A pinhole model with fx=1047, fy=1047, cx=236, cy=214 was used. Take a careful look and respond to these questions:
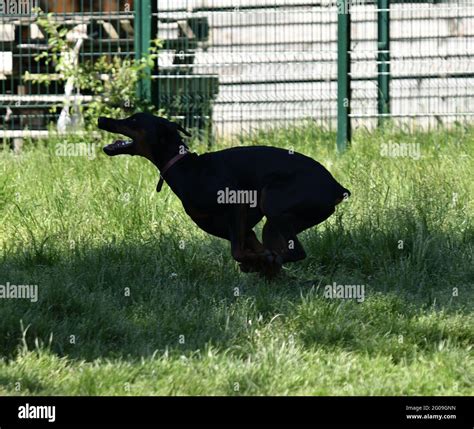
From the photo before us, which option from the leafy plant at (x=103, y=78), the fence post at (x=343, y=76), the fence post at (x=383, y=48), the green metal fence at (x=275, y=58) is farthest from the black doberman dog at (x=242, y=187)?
the fence post at (x=383, y=48)

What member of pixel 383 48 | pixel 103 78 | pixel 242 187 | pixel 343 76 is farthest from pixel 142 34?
pixel 242 187

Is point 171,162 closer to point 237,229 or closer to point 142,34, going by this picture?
point 237,229

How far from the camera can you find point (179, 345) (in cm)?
532

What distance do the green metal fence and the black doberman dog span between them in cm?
509

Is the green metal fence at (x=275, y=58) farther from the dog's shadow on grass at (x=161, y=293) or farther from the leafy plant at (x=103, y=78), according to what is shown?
the dog's shadow on grass at (x=161, y=293)

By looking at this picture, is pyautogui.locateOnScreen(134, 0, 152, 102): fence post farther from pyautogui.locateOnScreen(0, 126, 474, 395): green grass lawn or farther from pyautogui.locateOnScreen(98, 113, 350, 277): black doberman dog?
pyautogui.locateOnScreen(98, 113, 350, 277): black doberman dog

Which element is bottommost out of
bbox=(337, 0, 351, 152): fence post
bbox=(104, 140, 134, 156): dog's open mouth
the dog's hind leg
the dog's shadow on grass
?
the dog's shadow on grass

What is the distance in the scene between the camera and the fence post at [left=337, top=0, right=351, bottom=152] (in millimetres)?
10234

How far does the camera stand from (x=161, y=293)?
6.14 metres

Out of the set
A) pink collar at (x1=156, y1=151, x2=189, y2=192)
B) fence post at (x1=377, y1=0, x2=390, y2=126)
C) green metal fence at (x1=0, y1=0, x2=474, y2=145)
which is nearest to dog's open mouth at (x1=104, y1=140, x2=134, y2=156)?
pink collar at (x1=156, y1=151, x2=189, y2=192)

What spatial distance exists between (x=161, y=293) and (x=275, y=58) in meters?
7.52

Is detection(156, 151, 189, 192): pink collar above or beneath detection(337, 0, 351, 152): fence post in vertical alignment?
beneath
